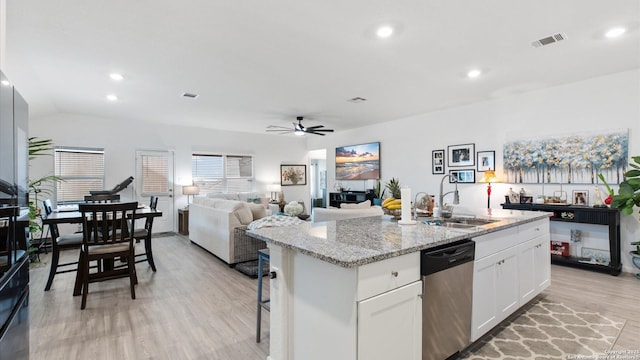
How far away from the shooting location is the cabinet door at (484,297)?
218 centimetres

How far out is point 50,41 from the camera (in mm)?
2918

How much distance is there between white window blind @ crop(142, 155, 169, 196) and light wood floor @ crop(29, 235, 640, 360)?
9.22 feet

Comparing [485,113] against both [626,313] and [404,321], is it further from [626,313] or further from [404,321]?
[404,321]

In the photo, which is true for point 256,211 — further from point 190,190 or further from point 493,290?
point 190,190

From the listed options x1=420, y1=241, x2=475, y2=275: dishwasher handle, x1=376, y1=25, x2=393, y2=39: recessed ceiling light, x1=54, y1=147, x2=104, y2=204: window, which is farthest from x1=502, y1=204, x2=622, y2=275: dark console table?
x1=54, y1=147, x2=104, y2=204: window

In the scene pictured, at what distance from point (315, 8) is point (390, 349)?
2.41 metres

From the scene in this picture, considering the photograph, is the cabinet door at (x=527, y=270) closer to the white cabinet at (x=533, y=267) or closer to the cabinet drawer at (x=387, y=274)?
the white cabinet at (x=533, y=267)

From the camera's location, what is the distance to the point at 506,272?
2496 mm

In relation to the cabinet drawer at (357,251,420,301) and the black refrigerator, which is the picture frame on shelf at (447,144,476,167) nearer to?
the cabinet drawer at (357,251,420,301)

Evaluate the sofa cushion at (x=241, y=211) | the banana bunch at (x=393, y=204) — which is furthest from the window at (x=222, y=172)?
the banana bunch at (x=393, y=204)

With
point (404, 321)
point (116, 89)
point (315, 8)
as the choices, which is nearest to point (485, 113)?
point (315, 8)

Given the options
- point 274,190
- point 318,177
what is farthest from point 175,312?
point 318,177

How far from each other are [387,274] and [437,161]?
501 cm

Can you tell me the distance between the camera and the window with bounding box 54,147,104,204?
6117mm
